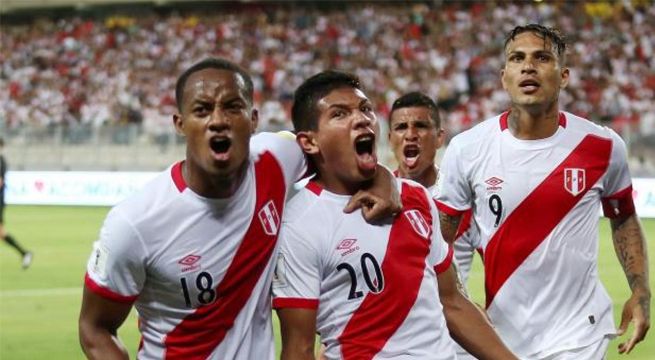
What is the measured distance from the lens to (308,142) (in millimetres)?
4344

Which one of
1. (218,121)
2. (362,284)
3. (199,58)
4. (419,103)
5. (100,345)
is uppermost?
(218,121)

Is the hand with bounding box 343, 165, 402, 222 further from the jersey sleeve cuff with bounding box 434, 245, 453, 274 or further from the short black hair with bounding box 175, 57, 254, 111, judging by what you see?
the short black hair with bounding box 175, 57, 254, 111

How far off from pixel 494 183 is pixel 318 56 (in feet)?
98.7

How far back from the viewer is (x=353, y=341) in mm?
4172

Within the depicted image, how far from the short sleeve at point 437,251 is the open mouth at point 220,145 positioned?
0.84 metres

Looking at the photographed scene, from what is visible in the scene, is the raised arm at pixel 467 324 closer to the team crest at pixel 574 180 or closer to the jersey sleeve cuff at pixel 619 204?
the team crest at pixel 574 180

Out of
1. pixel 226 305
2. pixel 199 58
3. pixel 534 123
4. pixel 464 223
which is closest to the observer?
pixel 226 305

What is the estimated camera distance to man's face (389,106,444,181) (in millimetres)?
6836

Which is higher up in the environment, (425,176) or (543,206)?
(543,206)

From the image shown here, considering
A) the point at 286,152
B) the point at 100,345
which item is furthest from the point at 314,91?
the point at 100,345

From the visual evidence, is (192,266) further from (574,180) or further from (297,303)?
(574,180)

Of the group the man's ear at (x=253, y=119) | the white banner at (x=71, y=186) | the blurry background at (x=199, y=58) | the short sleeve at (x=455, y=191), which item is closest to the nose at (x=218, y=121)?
the man's ear at (x=253, y=119)

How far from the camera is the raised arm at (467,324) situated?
4363mm

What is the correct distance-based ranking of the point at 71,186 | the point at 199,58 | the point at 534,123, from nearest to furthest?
the point at 534,123, the point at 199,58, the point at 71,186
